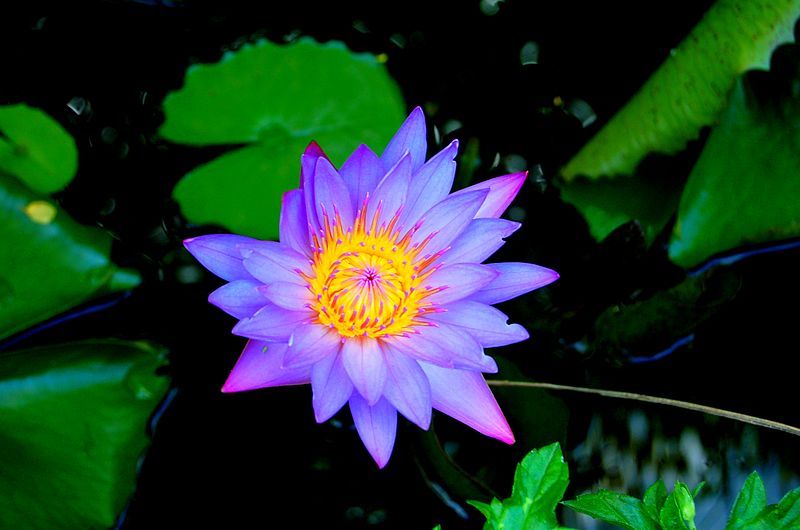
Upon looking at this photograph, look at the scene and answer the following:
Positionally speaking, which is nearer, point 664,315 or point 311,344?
point 311,344

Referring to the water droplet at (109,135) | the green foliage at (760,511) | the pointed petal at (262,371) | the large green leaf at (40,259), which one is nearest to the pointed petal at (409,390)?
the pointed petal at (262,371)

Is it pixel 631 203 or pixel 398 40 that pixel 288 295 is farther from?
pixel 398 40

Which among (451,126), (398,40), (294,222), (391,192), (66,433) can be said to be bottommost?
(66,433)

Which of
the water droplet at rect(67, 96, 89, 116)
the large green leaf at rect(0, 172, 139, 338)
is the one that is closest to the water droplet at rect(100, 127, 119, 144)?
the water droplet at rect(67, 96, 89, 116)

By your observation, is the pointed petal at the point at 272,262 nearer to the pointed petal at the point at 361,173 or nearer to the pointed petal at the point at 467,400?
the pointed petal at the point at 361,173

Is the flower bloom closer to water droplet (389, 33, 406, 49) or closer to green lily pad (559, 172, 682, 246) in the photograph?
green lily pad (559, 172, 682, 246)

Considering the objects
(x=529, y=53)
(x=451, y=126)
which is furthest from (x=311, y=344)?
(x=529, y=53)
